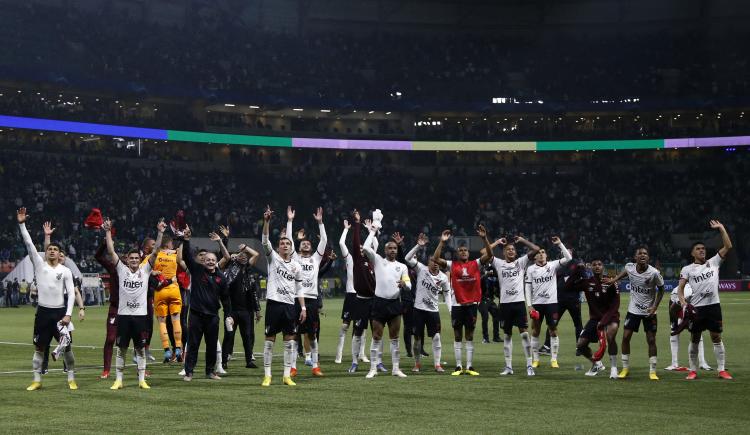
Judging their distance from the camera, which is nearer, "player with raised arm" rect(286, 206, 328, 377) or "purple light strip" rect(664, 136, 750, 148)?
"player with raised arm" rect(286, 206, 328, 377)

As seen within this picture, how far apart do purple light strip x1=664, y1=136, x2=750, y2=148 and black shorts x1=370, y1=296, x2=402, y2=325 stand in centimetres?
6498

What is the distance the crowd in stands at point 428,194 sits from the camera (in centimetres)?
6488

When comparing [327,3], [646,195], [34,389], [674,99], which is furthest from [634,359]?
[327,3]

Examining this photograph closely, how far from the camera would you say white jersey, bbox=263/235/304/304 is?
1747 cm

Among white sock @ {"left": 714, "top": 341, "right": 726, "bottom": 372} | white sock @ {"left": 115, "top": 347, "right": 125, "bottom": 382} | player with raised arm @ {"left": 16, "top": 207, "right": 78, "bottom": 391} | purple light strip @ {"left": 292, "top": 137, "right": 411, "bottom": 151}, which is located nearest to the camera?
white sock @ {"left": 115, "top": 347, "right": 125, "bottom": 382}

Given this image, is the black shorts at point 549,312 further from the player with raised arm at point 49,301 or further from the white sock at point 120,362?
the player with raised arm at point 49,301

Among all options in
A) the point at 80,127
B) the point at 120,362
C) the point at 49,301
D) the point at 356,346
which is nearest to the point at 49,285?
the point at 49,301

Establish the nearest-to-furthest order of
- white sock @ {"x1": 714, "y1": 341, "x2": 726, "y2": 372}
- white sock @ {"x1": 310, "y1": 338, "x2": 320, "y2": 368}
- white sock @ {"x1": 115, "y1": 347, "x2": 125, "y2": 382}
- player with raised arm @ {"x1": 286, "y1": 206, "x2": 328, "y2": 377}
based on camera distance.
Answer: white sock @ {"x1": 115, "y1": 347, "x2": 125, "y2": 382}, white sock @ {"x1": 714, "y1": 341, "x2": 726, "y2": 372}, player with raised arm @ {"x1": 286, "y1": 206, "x2": 328, "y2": 377}, white sock @ {"x1": 310, "y1": 338, "x2": 320, "y2": 368}

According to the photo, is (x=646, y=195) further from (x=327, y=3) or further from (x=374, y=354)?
(x=374, y=354)

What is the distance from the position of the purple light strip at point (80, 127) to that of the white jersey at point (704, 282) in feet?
178

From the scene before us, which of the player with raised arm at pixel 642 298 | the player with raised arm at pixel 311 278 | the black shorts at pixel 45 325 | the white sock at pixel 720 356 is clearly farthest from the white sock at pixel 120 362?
the white sock at pixel 720 356

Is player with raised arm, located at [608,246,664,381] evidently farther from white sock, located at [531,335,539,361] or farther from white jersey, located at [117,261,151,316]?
white jersey, located at [117,261,151,316]

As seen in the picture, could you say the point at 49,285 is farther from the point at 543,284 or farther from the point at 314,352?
the point at 543,284

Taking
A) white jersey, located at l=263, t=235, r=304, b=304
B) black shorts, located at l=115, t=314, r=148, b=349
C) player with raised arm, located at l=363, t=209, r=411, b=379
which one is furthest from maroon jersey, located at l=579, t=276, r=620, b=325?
black shorts, located at l=115, t=314, r=148, b=349
